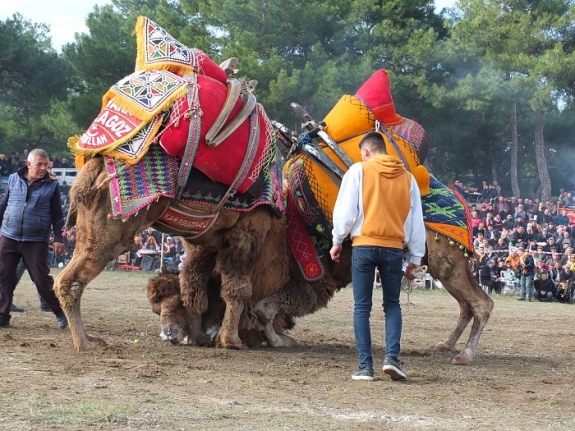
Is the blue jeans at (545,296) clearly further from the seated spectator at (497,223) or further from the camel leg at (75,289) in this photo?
the camel leg at (75,289)

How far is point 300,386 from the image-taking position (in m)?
6.15

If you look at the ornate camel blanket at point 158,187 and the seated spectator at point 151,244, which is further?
the seated spectator at point 151,244

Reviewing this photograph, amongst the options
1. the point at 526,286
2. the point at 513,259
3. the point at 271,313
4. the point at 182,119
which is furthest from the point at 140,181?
the point at 513,259

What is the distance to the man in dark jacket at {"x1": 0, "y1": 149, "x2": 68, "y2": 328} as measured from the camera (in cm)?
921

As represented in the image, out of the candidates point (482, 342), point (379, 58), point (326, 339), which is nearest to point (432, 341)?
point (482, 342)

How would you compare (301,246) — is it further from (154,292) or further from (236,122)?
(236,122)

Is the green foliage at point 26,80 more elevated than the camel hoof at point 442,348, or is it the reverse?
the green foliage at point 26,80

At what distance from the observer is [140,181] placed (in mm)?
7172

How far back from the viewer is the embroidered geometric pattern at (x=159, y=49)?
7.70 m

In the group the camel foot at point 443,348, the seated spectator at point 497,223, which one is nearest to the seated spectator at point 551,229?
the seated spectator at point 497,223

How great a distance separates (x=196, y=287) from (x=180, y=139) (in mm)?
1782

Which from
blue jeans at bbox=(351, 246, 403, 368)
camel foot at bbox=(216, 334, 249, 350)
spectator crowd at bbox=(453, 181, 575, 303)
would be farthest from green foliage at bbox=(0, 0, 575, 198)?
blue jeans at bbox=(351, 246, 403, 368)

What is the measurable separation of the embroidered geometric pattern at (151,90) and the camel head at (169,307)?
209 centimetres

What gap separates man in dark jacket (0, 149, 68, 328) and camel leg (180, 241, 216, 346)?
5.28 ft
